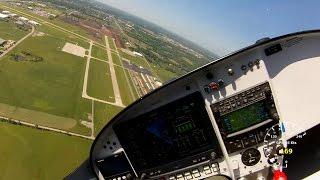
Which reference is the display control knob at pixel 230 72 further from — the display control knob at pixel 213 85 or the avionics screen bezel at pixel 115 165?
the avionics screen bezel at pixel 115 165

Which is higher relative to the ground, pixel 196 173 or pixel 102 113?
pixel 196 173

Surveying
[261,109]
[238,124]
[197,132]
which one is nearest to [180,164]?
[197,132]

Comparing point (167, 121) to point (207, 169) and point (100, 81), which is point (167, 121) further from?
point (100, 81)

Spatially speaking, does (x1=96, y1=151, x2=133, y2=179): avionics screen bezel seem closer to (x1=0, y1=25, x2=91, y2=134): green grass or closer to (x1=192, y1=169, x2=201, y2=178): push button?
(x1=192, y1=169, x2=201, y2=178): push button

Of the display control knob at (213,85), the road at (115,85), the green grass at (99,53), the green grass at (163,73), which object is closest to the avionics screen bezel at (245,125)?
the display control knob at (213,85)

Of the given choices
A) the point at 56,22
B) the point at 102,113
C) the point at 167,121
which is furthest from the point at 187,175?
the point at 56,22

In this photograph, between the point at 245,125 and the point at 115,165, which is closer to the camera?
the point at 245,125
